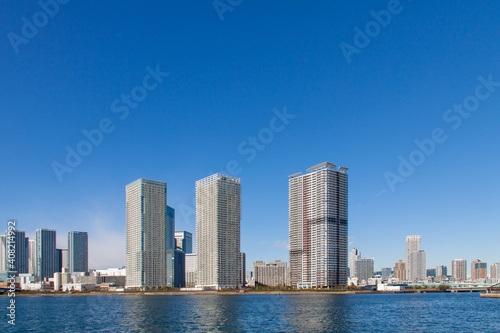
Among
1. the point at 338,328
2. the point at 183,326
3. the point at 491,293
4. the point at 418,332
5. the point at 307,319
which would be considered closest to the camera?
the point at 418,332

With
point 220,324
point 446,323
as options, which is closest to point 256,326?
point 220,324

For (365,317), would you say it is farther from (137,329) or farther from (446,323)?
(137,329)

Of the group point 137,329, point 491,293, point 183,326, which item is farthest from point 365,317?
point 491,293

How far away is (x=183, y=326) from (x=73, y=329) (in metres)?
18.6

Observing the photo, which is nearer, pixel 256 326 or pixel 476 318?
pixel 256 326

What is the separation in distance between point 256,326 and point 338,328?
546 inches

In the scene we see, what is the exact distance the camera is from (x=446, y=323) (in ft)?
286

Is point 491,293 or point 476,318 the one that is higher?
point 476,318

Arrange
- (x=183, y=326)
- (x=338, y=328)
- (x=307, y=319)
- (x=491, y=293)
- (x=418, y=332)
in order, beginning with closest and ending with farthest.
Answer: (x=418, y=332) → (x=338, y=328) → (x=183, y=326) → (x=307, y=319) → (x=491, y=293)

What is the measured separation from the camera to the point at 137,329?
80.2 m

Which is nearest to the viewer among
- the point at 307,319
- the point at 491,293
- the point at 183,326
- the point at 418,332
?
the point at 418,332

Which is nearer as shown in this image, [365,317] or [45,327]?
[45,327]

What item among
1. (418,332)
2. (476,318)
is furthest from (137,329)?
(476,318)

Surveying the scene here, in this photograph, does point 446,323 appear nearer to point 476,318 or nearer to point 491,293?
point 476,318
